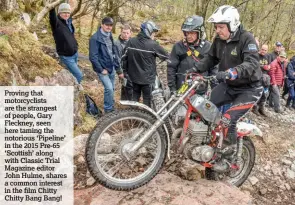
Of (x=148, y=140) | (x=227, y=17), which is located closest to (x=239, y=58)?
(x=227, y=17)

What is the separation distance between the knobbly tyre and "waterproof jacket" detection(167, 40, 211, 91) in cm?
185

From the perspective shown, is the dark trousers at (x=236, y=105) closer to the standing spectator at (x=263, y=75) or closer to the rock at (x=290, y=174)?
the rock at (x=290, y=174)

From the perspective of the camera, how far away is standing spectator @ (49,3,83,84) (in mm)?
7051

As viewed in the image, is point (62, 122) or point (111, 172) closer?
point (111, 172)

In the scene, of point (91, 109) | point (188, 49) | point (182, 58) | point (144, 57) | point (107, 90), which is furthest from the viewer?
point (107, 90)

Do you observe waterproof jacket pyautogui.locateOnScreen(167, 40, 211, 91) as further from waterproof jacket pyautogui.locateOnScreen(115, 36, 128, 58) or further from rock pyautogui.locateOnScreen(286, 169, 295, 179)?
rock pyautogui.locateOnScreen(286, 169, 295, 179)

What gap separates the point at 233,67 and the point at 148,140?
171 centimetres

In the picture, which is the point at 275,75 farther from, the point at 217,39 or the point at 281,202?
the point at 217,39

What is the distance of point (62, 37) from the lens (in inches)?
283

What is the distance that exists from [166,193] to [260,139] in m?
5.22

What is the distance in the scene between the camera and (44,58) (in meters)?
6.04

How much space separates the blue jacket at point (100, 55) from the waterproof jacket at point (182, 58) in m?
1.51

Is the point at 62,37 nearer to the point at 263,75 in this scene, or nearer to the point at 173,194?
the point at 173,194

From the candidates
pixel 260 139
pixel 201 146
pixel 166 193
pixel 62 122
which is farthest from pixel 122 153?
pixel 260 139
